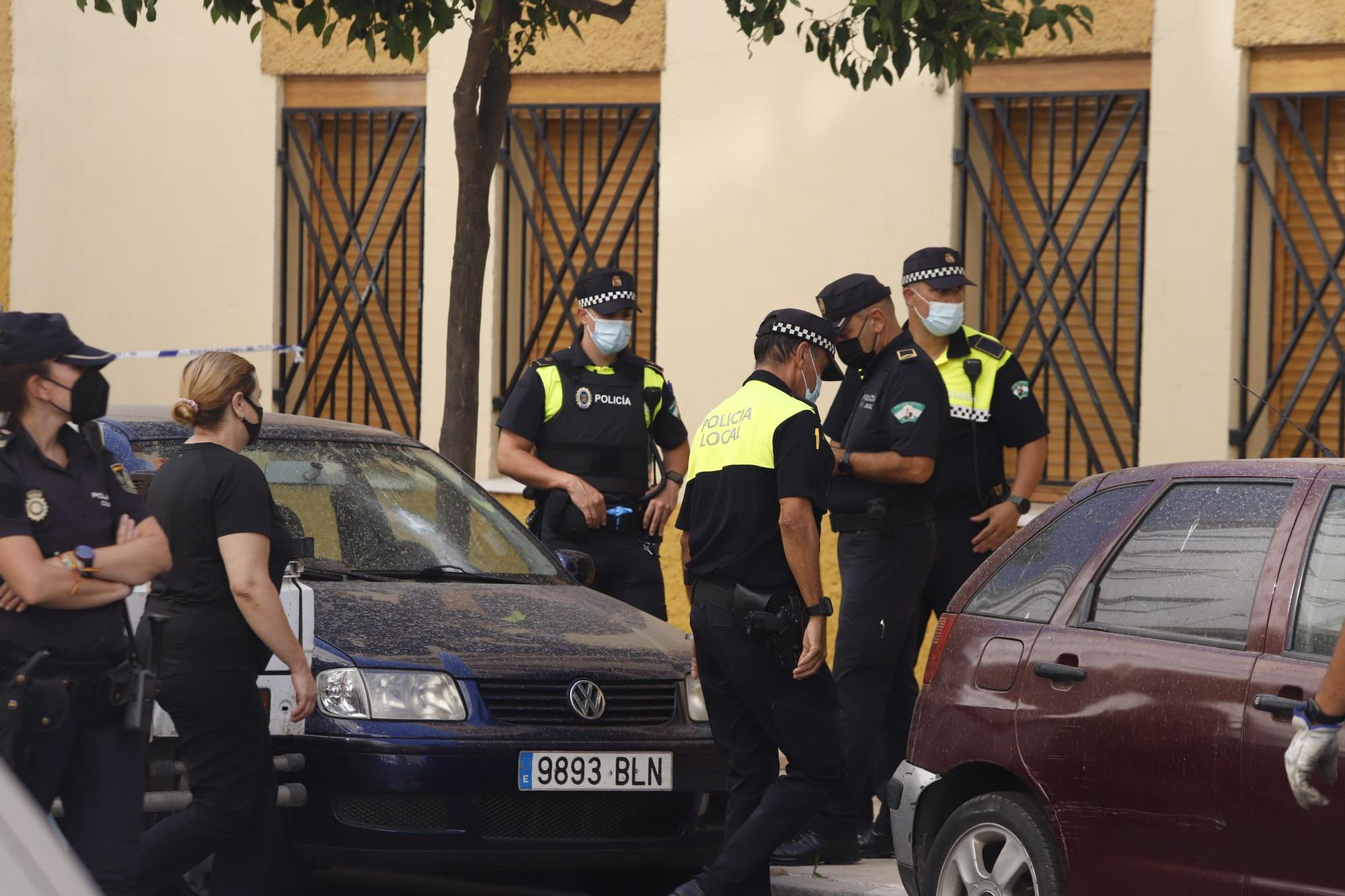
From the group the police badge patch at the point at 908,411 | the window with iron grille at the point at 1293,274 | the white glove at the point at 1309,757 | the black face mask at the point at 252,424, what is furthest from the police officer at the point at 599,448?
the white glove at the point at 1309,757

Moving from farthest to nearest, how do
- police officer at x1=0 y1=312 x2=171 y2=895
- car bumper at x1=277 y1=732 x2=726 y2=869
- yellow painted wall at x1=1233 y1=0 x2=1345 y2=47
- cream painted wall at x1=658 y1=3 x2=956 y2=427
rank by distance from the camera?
cream painted wall at x1=658 y1=3 x2=956 y2=427 < yellow painted wall at x1=1233 y1=0 x2=1345 y2=47 < car bumper at x1=277 y1=732 x2=726 y2=869 < police officer at x1=0 y1=312 x2=171 y2=895

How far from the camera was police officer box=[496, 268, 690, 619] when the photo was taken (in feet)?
25.6

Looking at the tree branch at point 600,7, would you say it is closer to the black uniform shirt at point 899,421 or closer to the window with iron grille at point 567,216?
the black uniform shirt at point 899,421

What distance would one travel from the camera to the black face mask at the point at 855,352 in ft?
22.9

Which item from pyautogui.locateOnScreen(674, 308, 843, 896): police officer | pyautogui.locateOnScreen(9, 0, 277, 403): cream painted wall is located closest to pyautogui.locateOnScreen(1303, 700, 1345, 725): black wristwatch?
pyautogui.locateOnScreen(674, 308, 843, 896): police officer

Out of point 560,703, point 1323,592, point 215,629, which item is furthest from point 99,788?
point 1323,592

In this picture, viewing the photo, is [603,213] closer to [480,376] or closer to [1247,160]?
[480,376]

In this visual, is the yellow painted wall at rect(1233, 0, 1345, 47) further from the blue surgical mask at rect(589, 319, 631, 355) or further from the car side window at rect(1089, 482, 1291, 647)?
the car side window at rect(1089, 482, 1291, 647)

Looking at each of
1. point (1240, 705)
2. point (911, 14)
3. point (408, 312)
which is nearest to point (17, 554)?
point (1240, 705)

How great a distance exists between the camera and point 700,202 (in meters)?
11.2

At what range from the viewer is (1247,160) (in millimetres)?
9812

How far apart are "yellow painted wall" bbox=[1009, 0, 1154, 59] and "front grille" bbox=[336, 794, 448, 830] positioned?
5650 mm

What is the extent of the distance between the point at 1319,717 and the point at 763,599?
74.3 inches

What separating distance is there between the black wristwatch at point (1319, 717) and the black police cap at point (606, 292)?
4.14 m
